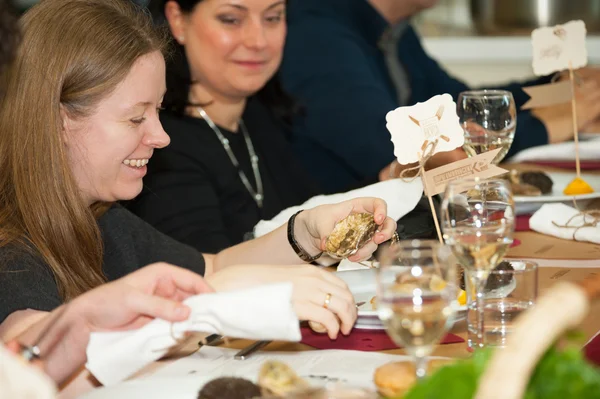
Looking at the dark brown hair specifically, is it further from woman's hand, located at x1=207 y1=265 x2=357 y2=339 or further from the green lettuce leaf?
the green lettuce leaf

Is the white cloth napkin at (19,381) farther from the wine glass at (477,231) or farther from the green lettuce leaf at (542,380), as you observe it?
the wine glass at (477,231)

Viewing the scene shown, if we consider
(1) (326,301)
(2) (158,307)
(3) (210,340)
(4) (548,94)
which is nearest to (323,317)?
(1) (326,301)

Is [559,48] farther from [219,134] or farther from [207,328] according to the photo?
[207,328]

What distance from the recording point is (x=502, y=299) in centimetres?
125

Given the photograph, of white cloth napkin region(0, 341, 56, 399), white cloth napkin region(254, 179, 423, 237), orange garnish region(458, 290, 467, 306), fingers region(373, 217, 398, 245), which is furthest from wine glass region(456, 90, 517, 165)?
white cloth napkin region(0, 341, 56, 399)

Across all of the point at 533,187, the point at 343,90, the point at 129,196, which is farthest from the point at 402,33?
the point at 129,196

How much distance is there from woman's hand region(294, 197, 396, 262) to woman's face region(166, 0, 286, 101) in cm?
76

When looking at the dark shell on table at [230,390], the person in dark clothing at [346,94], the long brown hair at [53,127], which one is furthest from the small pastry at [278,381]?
the person in dark clothing at [346,94]

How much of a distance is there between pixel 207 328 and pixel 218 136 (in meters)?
1.39

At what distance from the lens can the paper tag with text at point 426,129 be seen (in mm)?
1421

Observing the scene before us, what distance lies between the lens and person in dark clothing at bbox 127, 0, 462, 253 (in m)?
2.03

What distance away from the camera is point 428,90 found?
3.46m

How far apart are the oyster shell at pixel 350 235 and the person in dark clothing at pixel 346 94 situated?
1093mm

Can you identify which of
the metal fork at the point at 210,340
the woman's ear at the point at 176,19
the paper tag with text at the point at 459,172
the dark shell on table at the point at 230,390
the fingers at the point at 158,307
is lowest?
the metal fork at the point at 210,340
